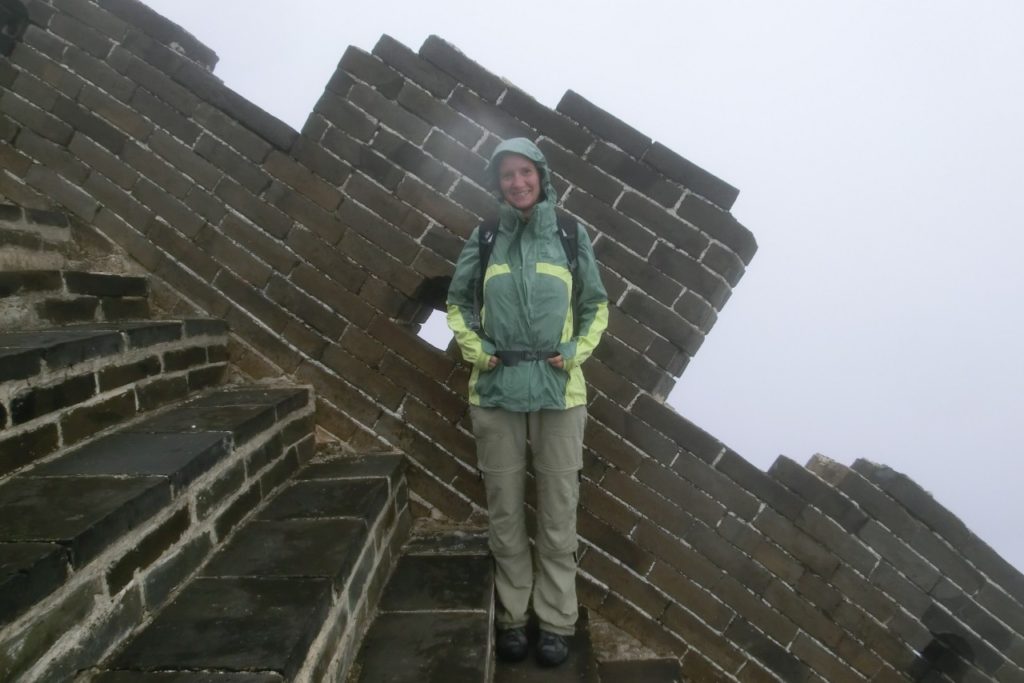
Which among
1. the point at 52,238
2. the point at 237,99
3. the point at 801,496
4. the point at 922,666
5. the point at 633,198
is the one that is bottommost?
the point at 52,238

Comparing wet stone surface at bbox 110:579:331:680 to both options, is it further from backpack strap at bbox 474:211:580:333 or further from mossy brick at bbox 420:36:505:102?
mossy brick at bbox 420:36:505:102

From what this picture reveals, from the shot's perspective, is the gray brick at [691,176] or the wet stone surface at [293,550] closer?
the wet stone surface at [293,550]

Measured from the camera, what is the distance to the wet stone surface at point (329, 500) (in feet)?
7.20

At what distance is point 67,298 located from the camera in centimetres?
252

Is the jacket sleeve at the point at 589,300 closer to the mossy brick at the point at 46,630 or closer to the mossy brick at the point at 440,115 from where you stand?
the mossy brick at the point at 440,115

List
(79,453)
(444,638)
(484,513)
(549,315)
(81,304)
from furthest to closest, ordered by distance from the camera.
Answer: (484,513), (81,304), (549,315), (444,638), (79,453)

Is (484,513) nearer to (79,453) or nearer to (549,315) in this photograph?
(549,315)

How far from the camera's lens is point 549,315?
222 centimetres


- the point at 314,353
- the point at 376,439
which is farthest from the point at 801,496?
the point at 314,353

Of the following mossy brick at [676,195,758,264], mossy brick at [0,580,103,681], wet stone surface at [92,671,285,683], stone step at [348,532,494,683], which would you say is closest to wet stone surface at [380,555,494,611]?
stone step at [348,532,494,683]

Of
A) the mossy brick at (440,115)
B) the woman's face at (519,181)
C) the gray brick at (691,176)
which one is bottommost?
the woman's face at (519,181)

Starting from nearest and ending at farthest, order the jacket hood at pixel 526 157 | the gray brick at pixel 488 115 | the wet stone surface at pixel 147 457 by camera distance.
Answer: the wet stone surface at pixel 147 457 → the jacket hood at pixel 526 157 → the gray brick at pixel 488 115

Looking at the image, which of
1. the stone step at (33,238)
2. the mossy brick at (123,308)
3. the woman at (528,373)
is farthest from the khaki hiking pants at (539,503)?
the stone step at (33,238)

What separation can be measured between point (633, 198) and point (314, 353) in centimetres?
166
